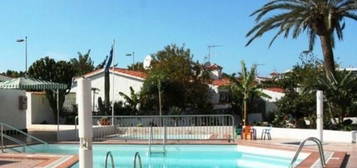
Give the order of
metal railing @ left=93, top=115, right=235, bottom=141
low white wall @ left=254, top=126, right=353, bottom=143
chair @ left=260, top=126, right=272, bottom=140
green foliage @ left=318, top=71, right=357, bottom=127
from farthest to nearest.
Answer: metal railing @ left=93, top=115, right=235, bottom=141, green foliage @ left=318, top=71, right=357, bottom=127, chair @ left=260, top=126, right=272, bottom=140, low white wall @ left=254, top=126, right=353, bottom=143

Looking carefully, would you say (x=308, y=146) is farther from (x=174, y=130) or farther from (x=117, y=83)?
(x=117, y=83)

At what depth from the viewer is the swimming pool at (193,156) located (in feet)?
62.8

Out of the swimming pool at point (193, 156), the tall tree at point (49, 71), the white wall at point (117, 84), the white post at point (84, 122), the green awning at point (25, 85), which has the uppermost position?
the tall tree at point (49, 71)

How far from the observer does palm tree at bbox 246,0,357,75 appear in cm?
2961

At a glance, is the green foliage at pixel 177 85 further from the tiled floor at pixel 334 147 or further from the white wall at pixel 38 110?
the tiled floor at pixel 334 147

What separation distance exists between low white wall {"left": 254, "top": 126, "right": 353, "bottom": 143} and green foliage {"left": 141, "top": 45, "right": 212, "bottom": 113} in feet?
50.3

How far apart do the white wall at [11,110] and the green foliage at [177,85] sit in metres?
12.1

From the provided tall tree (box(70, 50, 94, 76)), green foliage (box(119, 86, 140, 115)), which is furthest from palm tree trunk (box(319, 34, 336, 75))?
tall tree (box(70, 50, 94, 76))

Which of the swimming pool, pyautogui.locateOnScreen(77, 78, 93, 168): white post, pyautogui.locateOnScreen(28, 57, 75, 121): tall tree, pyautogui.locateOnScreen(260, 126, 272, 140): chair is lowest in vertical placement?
the swimming pool

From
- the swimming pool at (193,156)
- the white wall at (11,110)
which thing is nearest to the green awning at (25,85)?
the white wall at (11,110)

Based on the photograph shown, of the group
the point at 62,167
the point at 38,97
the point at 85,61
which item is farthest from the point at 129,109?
the point at 85,61

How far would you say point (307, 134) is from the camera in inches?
993

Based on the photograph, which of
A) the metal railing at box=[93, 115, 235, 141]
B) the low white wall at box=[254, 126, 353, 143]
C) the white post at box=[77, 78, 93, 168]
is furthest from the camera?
the metal railing at box=[93, 115, 235, 141]

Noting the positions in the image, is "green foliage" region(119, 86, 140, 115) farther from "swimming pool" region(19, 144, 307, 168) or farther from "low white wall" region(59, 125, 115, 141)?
"swimming pool" region(19, 144, 307, 168)
